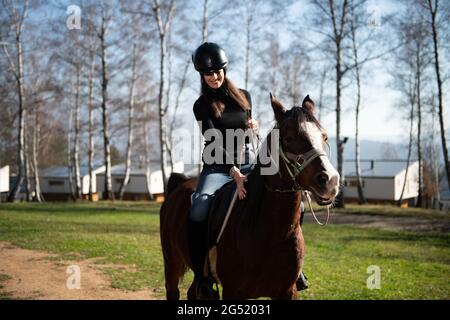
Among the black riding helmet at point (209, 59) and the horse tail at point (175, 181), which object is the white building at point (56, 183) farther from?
the black riding helmet at point (209, 59)

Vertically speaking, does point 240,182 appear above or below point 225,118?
below

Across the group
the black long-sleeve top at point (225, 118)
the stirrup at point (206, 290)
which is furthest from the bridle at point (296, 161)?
the stirrup at point (206, 290)

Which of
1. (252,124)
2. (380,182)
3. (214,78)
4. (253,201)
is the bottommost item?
(380,182)

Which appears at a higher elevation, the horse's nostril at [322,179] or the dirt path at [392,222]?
the horse's nostril at [322,179]

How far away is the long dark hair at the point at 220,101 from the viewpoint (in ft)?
13.5

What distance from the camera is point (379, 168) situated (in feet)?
159

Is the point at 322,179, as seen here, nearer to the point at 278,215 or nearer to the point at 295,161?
the point at 295,161

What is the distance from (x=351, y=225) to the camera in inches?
674

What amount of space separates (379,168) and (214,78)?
48954 mm

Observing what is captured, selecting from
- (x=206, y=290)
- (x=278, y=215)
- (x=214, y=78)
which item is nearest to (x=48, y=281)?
(x=206, y=290)

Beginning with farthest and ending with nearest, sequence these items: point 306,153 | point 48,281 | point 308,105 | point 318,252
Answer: point 318,252 < point 48,281 < point 308,105 < point 306,153

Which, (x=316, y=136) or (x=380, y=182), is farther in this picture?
(x=380, y=182)

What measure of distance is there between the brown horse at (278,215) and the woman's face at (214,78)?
1.07 m

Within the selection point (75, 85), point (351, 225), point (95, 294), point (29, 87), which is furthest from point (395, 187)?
point (95, 294)
